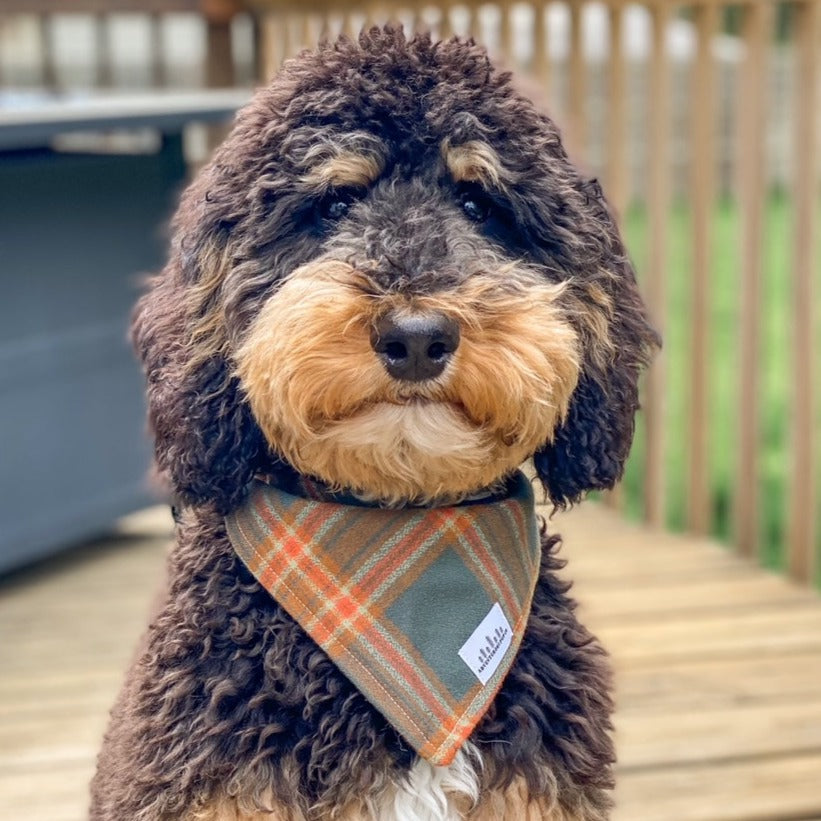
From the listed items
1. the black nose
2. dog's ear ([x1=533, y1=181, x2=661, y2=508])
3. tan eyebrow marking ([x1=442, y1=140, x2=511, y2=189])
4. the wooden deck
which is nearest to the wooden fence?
the wooden deck

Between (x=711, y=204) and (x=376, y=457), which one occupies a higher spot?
(x=376, y=457)

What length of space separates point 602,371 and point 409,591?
417 millimetres

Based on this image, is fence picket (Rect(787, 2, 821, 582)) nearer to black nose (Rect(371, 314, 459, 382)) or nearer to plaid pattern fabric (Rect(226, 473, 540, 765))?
plaid pattern fabric (Rect(226, 473, 540, 765))

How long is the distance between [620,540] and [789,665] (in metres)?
1.08

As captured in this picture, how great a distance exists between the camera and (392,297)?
5.83 ft

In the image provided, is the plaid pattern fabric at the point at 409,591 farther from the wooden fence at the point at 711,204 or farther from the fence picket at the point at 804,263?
the fence picket at the point at 804,263

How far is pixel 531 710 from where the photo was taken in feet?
6.60

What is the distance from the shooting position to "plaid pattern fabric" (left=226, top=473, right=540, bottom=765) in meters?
1.98

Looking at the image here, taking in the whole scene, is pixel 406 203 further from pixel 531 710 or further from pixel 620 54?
pixel 620 54

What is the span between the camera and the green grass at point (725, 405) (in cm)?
436

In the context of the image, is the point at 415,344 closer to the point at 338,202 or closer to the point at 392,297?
the point at 392,297

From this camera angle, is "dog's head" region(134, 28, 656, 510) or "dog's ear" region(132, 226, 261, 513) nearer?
"dog's head" region(134, 28, 656, 510)

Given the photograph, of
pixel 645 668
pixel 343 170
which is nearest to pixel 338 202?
pixel 343 170

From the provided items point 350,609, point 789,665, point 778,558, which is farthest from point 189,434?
point 778,558
